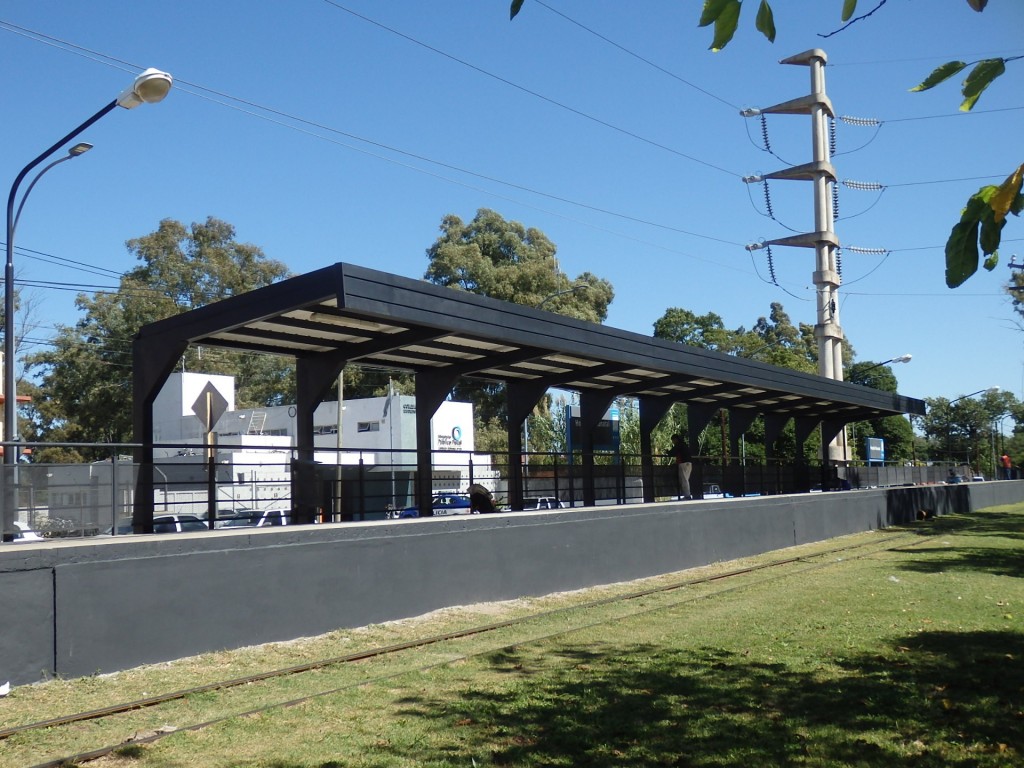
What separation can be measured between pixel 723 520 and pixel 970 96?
57.0ft

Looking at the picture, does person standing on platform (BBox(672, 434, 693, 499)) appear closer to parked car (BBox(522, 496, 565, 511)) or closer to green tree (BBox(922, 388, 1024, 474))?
parked car (BBox(522, 496, 565, 511))

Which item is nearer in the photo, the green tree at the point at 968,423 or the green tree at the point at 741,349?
the green tree at the point at 741,349

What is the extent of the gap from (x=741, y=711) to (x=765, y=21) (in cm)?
511

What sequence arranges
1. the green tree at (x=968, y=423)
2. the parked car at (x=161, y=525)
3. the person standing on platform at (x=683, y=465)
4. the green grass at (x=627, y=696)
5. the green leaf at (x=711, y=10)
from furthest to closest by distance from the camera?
the green tree at (x=968, y=423)
the person standing on platform at (x=683, y=465)
the parked car at (x=161, y=525)
the green grass at (x=627, y=696)
the green leaf at (x=711, y=10)

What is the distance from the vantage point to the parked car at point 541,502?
17.1m

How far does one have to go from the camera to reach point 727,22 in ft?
11.2

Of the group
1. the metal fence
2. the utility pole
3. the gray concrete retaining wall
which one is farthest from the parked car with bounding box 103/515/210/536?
the utility pole

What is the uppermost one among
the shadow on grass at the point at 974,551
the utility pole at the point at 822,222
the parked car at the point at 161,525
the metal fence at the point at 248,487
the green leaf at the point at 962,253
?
the utility pole at the point at 822,222

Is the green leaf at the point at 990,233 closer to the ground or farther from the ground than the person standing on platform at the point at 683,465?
farther from the ground

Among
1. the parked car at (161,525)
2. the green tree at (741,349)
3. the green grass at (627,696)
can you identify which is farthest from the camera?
the green tree at (741,349)

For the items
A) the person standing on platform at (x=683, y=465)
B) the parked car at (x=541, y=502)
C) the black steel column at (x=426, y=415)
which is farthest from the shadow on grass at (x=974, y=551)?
the black steel column at (x=426, y=415)

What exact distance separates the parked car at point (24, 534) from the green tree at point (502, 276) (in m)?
41.3

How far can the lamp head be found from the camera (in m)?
13.3

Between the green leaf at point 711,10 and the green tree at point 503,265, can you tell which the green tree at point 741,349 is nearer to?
the green tree at point 503,265
